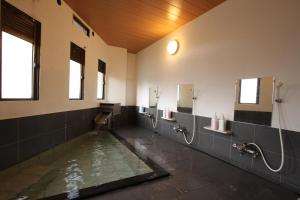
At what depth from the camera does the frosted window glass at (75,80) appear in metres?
3.39

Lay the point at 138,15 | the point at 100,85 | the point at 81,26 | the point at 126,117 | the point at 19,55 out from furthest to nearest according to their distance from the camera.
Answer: the point at 126,117 → the point at 100,85 → the point at 81,26 → the point at 138,15 → the point at 19,55

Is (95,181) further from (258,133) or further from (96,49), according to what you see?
(96,49)

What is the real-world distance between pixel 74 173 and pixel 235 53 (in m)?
2.61

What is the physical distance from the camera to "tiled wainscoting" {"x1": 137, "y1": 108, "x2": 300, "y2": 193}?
1.76 metres

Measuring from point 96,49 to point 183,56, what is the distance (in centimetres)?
230

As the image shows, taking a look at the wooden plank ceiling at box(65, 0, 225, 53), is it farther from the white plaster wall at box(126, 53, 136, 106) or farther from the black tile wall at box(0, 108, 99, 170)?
the black tile wall at box(0, 108, 99, 170)

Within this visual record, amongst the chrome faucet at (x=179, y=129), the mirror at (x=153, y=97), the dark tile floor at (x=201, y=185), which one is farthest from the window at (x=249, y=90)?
the mirror at (x=153, y=97)

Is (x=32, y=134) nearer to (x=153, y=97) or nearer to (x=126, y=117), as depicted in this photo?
(x=153, y=97)

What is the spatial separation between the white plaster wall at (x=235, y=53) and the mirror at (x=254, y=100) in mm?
76

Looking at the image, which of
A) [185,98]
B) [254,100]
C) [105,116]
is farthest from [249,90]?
[105,116]

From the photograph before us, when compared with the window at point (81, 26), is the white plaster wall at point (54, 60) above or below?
below

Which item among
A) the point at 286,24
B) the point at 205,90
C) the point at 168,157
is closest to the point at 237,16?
the point at 286,24

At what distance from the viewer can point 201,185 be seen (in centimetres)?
180

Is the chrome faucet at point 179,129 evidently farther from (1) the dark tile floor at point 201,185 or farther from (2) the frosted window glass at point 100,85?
(2) the frosted window glass at point 100,85
